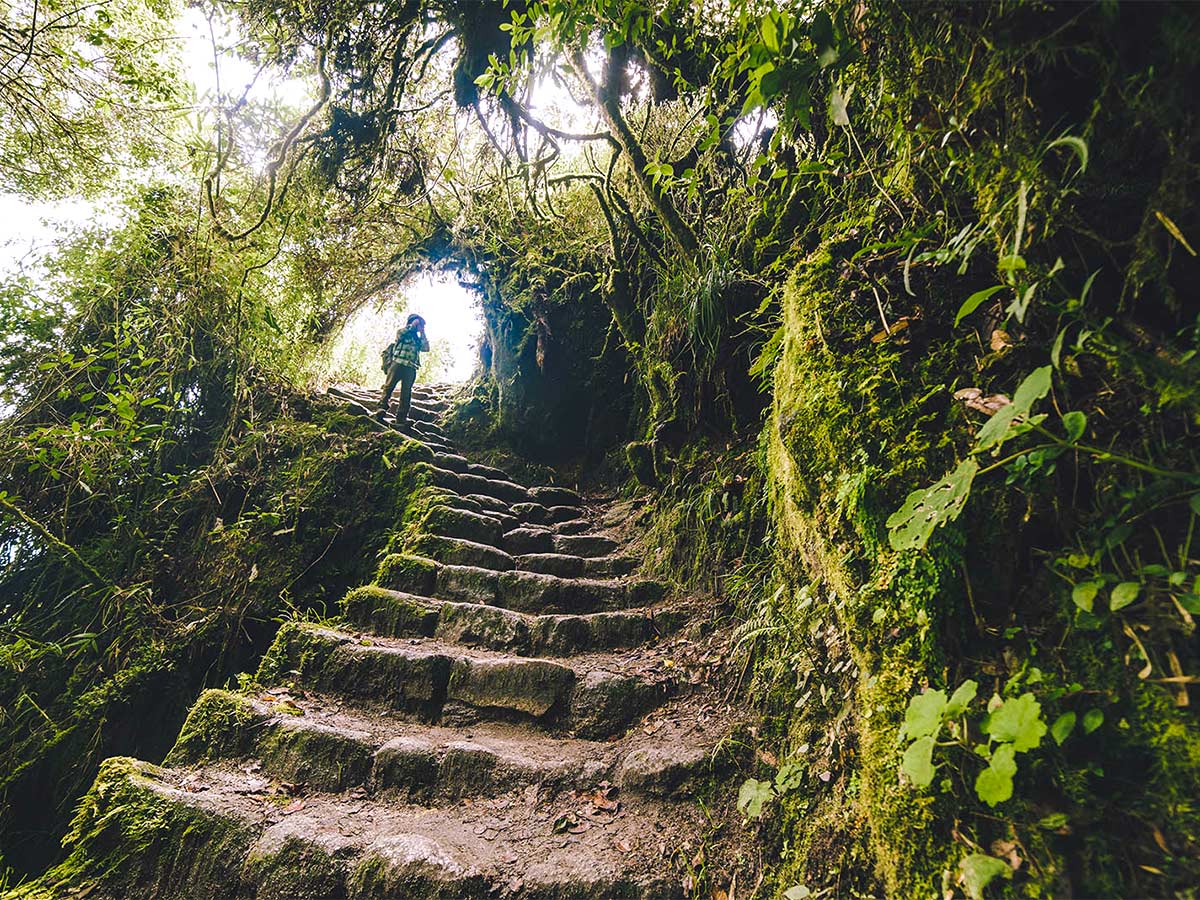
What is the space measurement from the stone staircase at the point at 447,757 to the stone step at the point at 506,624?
1 centimetres

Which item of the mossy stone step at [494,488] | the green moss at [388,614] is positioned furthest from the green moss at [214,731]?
the mossy stone step at [494,488]

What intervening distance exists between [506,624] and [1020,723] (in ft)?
9.35

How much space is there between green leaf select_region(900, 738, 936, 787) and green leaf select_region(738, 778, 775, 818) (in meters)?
0.82

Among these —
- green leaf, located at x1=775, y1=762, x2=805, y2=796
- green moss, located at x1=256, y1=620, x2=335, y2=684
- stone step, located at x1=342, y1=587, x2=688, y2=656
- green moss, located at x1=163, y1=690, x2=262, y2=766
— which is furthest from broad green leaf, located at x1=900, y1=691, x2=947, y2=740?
green moss, located at x1=256, y1=620, x2=335, y2=684

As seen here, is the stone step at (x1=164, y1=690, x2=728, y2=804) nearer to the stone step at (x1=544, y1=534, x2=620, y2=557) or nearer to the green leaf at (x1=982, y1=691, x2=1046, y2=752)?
the green leaf at (x1=982, y1=691, x2=1046, y2=752)

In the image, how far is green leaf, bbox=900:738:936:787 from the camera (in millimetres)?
970

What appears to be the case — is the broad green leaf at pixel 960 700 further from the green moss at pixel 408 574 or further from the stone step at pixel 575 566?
the green moss at pixel 408 574

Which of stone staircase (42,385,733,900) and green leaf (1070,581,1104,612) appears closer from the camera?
green leaf (1070,581,1104,612)

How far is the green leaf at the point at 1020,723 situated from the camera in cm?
90

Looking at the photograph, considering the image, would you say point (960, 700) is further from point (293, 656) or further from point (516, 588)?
point (293, 656)

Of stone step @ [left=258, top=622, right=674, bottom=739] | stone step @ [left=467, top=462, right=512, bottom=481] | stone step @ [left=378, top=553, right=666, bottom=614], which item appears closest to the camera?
stone step @ [left=258, top=622, right=674, bottom=739]

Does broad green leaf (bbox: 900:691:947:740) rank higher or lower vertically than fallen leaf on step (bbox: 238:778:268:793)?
higher

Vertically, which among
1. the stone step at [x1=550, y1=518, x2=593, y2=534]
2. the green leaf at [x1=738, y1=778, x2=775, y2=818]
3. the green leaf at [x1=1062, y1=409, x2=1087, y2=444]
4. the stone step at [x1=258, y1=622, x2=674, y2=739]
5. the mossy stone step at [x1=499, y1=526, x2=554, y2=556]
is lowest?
the green leaf at [x1=738, y1=778, x2=775, y2=818]

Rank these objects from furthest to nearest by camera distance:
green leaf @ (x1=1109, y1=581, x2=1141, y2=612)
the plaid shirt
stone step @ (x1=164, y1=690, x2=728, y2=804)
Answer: the plaid shirt < stone step @ (x1=164, y1=690, x2=728, y2=804) < green leaf @ (x1=1109, y1=581, x2=1141, y2=612)
